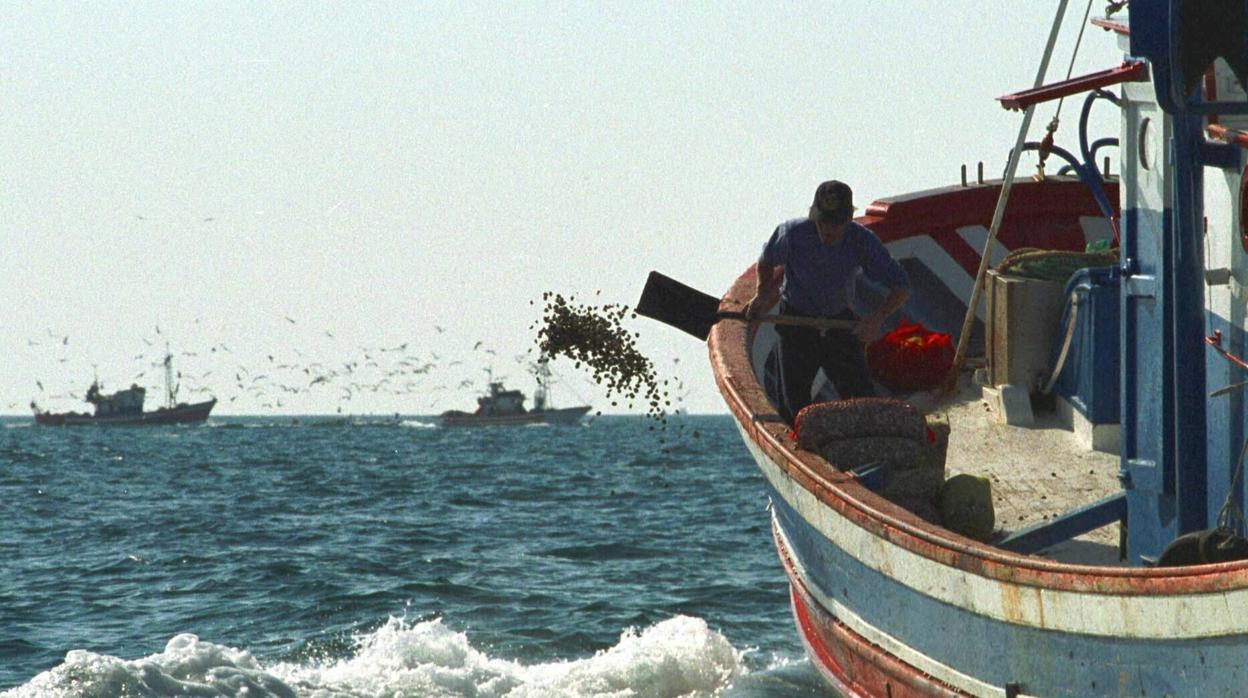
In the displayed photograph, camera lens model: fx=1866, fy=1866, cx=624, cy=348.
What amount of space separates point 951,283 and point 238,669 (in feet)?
18.8

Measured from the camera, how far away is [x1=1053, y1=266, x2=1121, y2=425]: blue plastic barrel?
1052 cm

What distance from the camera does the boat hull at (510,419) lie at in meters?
134

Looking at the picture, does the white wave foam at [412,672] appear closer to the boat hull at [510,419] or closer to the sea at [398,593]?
the sea at [398,593]

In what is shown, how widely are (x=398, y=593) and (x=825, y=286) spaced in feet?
30.3

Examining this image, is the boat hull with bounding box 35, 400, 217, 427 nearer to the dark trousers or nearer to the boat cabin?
the boat cabin

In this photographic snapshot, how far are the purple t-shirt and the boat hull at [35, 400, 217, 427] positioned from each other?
14229 cm

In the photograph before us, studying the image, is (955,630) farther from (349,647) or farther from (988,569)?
(349,647)

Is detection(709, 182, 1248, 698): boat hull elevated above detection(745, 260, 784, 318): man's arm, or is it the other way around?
detection(745, 260, 784, 318): man's arm

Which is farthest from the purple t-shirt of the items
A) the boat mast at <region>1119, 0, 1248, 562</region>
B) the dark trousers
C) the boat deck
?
the boat deck

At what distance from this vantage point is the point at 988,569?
6.92 meters

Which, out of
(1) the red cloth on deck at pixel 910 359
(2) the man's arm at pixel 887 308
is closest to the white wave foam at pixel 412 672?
(1) the red cloth on deck at pixel 910 359

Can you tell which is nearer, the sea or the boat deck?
the boat deck

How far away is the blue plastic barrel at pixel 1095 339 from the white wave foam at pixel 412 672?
329 cm

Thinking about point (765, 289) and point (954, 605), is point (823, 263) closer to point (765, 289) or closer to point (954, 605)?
point (765, 289)
